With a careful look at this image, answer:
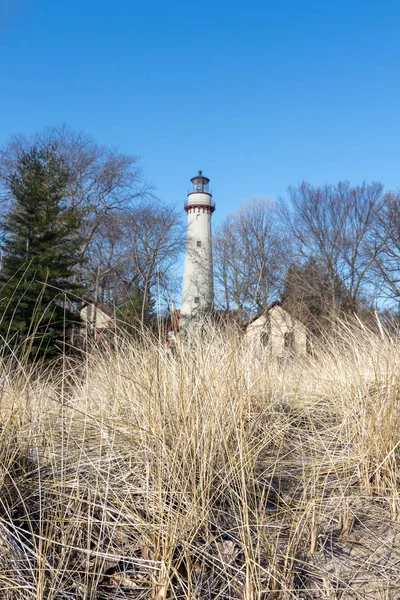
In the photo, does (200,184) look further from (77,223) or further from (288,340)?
(288,340)

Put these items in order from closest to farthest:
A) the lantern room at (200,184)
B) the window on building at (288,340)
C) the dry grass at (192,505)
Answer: the dry grass at (192,505) → the window on building at (288,340) → the lantern room at (200,184)

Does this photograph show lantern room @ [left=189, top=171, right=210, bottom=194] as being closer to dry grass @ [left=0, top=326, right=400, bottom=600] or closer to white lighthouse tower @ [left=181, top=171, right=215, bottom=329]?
white lighthouse tower @ [left=181, top=171, right=215, bottom=329]

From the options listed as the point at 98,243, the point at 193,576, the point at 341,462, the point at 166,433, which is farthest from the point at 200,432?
the point at 98,243

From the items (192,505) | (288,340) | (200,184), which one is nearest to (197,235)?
(200,184)

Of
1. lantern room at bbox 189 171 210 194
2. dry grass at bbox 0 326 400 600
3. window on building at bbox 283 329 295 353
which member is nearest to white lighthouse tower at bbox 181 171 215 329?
lantern room at bbox 189 171 210 194

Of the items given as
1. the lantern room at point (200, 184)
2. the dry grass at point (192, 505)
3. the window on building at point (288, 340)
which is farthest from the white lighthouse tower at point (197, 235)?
the dry grass at point (192, 505)

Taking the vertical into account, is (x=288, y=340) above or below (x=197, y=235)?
below

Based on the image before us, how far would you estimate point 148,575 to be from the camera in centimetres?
128

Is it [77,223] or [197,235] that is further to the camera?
[197,235]

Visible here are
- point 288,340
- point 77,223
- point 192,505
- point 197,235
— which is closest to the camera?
point 192,505

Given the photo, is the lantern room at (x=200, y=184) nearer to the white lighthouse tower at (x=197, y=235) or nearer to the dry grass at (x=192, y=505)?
the white lighthouse tower at (x=197, y=235)

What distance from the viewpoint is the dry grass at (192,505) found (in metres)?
1.25

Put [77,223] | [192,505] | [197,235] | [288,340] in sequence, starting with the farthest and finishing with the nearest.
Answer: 1. [197,235]
2. [77,223]
3. [288,340]
4. [192,505]

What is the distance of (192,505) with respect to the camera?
4.66 ft
